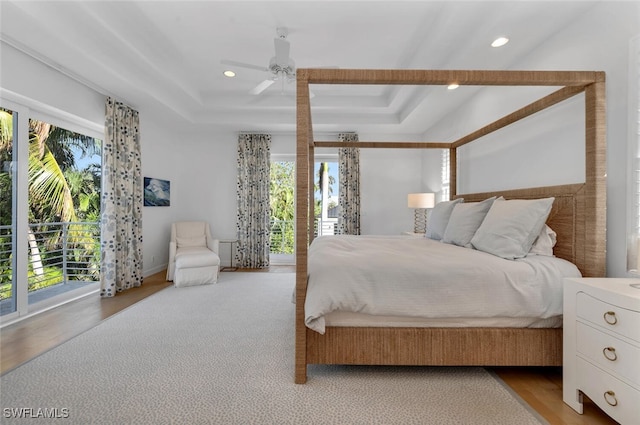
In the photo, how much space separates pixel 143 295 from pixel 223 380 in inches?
93.0

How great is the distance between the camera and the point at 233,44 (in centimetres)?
303

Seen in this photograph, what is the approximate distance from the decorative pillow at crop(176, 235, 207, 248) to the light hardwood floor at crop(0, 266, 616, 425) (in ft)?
3.09

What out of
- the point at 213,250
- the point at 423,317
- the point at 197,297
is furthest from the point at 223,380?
the point at 213,250

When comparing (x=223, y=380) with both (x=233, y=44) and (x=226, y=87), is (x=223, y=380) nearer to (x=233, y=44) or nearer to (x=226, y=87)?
(x=233, y=44)

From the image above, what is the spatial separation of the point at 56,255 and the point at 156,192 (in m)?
1.65

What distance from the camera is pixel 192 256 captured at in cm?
394

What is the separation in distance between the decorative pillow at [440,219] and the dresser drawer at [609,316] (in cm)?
166

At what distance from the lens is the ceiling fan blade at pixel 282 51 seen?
8.52 ft

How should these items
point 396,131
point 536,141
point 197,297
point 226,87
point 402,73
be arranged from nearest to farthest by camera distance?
point 402,73 < point 536,141 < point 197,297 < point 226,87 < point 396,131

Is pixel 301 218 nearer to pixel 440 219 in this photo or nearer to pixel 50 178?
pixel 440 219

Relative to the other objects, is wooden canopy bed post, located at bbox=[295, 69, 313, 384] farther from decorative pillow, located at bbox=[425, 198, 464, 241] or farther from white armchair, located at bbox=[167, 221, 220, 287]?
white armchair, located at bbox=[167, 221, 220, 287]

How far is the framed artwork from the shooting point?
449 centimetres

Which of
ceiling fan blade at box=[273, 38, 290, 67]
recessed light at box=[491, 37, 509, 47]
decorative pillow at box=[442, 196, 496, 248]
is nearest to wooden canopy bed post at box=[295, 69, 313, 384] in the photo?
ceiling fan blade at box=[273, 38, 290, 67]

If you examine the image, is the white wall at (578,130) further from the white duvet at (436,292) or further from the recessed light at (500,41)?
the white duvet at (436,292)
